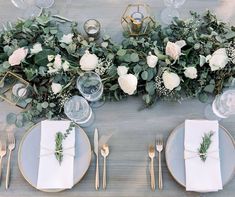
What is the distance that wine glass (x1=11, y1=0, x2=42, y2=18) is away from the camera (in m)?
1.37

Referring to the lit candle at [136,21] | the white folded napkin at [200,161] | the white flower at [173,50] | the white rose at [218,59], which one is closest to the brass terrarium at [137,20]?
the lit candle at [136,21]

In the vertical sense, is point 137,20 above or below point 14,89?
above

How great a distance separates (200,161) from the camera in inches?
45.4

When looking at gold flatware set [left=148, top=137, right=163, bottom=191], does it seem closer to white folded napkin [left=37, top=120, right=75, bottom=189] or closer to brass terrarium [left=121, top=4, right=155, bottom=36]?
white folded napkin [left=37, top=120, right=75, bottom=189]

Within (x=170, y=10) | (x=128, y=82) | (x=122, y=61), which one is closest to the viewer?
(x=128, y=82)

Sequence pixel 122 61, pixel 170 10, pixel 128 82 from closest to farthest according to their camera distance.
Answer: pixel 128 82 → pixel 122 61 → pixel 170 10

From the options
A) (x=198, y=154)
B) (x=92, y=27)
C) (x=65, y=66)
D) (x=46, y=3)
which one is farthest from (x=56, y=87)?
(x=198, y=154)

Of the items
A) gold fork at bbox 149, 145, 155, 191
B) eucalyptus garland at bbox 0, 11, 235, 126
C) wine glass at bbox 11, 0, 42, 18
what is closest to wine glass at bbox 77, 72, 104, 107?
eucalyptus garland at bbox 0, 11, 235, 126

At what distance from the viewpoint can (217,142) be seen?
117 centimetres

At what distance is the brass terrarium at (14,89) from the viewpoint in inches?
49.3

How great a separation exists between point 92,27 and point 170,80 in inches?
15.0

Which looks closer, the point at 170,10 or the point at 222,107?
the point at 222,107

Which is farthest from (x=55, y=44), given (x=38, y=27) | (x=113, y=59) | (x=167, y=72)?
(x=167, y=72)

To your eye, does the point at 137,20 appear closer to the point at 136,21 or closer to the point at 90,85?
the point at 136,21
